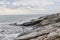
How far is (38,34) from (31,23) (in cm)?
774

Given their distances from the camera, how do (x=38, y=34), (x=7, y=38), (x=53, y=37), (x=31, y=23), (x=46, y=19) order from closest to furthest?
(x=53, y=37)
(x=38, y=34)
(x=7, y=38)
(x=46, y=19)
(x=31, y=23)

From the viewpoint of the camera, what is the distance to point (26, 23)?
66.9ft

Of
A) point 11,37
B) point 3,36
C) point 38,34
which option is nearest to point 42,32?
point 38,34

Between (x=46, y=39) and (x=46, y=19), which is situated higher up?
(x=46, y=19)

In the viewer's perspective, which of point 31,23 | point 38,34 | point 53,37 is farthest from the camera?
point 31,23

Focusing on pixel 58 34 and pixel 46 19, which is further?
pixel 46 19

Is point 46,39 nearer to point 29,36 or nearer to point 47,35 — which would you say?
point 47,35

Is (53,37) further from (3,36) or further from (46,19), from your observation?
(46,19)

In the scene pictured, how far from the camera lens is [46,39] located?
11336 millimetres

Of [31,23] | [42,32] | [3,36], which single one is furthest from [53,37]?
[31,23]

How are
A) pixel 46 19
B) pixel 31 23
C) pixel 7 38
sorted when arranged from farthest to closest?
pixel 31 23 → pixel 46 19 → pixel 7 38

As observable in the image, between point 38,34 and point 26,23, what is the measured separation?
8221mm

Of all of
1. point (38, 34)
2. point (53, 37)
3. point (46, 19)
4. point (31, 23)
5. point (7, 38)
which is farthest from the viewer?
point (31, 23)

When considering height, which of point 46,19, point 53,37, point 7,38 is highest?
point 46,19
